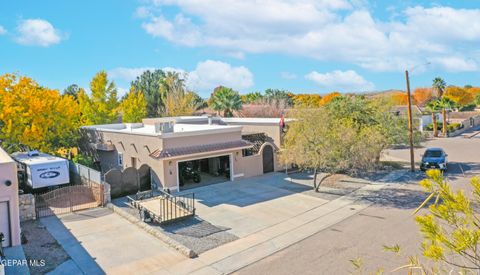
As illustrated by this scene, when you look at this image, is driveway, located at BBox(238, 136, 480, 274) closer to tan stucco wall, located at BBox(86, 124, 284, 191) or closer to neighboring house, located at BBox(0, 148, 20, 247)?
tan stucco wall, located at BBox(86, 124, 284, 191)

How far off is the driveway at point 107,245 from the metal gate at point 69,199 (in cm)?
98

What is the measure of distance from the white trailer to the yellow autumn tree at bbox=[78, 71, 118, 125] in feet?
47.3

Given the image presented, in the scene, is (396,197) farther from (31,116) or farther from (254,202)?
(31,116)

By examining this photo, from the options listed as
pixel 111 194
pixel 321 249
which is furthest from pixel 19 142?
pixel 321 249

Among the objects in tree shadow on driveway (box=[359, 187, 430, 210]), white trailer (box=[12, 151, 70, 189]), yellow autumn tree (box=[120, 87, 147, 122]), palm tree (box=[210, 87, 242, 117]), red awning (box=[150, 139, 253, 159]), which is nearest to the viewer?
tree shadow on driveway (box=[359, 187, 430, 210])

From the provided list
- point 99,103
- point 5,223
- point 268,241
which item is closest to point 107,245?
point 5,223

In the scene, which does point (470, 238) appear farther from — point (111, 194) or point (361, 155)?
point (111, 194)

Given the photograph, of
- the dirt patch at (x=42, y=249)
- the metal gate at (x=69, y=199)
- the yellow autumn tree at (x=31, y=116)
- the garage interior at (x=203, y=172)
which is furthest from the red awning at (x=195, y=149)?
the yellow autumn tree at (x=31, y=116)

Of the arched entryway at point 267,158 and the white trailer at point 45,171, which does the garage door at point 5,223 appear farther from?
the arched entryway at point 267,158

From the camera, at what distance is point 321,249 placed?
42.9 feet

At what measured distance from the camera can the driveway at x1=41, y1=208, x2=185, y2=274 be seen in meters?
12.1

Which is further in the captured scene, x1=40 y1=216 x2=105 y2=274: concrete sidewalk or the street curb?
the street curb

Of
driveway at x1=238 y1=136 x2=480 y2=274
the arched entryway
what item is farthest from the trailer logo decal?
driveway at x1=238 y1=136 x2=480 y2=274

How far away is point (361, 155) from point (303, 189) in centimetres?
421
